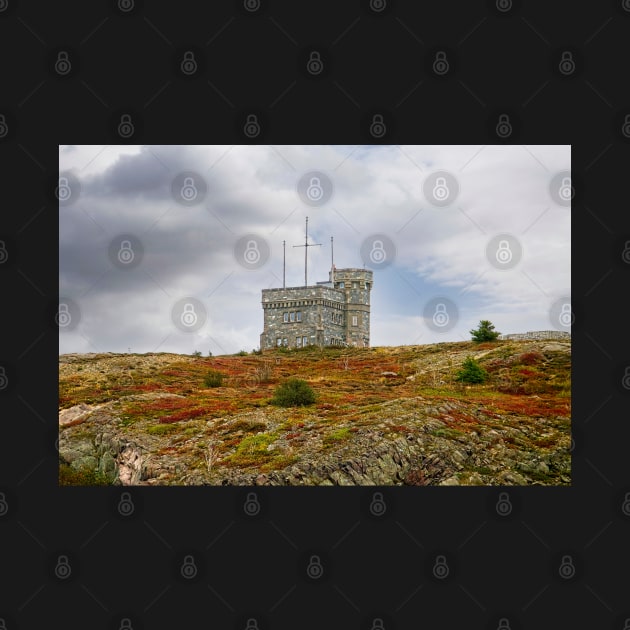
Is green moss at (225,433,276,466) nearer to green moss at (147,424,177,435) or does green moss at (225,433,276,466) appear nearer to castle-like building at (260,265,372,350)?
green moss at (147,424,177,435)

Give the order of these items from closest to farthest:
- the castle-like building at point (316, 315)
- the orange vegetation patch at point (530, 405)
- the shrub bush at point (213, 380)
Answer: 1. the orange vegetation patch at point (530, 405)
2. the shrub bush at point (213, 380)
3. the castle-like building at point (316, 315)

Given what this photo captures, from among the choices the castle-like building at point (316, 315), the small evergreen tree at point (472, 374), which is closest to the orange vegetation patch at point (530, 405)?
the small evergreen tree at point (472, 374)

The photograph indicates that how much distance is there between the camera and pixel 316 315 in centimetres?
8181

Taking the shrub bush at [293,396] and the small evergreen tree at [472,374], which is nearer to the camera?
the shrub bush at [293,396]

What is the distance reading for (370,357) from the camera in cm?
6962

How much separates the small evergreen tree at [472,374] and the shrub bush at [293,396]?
1118 cm

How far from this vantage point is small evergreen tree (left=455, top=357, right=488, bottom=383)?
4934cm

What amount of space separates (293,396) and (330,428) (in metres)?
7.55

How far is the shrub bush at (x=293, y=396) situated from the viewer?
42.7 metres

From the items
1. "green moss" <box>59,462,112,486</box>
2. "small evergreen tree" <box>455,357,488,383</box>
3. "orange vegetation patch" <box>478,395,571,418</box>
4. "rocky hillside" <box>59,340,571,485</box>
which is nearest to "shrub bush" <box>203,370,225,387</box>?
"rocky hillside" <box>59,340,571,485</box>

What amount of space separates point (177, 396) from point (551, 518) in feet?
85.1

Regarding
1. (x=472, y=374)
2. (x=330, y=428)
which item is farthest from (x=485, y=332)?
(x=330, y=428)

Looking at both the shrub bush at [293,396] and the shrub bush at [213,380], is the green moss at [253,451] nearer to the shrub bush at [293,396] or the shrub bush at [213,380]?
the shrub bush at [293,396]
